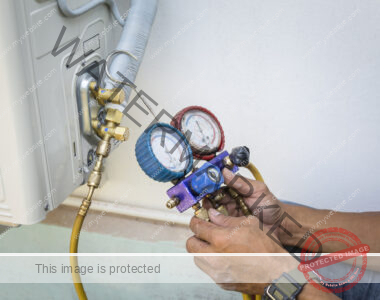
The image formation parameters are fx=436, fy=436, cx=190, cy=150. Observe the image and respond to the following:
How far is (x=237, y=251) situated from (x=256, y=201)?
0.71 feet

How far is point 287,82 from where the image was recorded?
3.34ft

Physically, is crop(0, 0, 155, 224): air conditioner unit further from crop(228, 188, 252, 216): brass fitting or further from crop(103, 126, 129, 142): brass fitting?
crop(228, 188, 252, 216): brass fitting

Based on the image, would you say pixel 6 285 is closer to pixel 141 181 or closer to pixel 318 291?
pixel 141 181

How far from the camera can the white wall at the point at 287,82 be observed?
95 centimetres

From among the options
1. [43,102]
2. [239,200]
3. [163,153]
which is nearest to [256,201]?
[239,200]

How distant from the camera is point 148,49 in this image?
1044 mm

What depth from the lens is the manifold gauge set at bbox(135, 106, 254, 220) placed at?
Result: 2.30 feet

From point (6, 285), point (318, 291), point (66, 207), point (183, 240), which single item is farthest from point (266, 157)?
point (6, 285)

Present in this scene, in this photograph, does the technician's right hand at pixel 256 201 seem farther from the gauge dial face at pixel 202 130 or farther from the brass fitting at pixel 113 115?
the brass fitting at pixel 113 115

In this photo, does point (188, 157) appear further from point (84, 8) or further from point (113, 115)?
point (84, 8)

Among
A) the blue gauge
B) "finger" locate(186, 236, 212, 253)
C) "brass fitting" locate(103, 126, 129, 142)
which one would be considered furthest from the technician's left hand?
"brass fitting" locate(103, 126, 129, 142)

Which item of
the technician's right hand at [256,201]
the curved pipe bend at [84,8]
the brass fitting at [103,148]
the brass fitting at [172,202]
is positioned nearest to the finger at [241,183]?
the technician's right hand at [256,201]

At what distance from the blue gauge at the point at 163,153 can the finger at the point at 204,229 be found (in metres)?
0.09

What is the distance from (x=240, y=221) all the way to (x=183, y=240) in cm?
53
